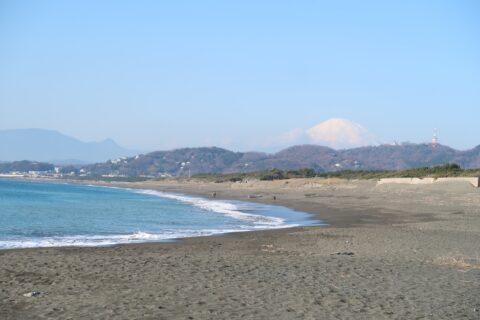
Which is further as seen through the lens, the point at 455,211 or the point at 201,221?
the point at 455,211

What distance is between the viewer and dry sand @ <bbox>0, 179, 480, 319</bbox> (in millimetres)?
8961

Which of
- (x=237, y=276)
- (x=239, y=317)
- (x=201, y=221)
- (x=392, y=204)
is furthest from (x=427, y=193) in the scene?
(x=239, y=317)

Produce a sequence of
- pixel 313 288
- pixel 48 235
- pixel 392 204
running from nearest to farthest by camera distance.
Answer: pixel 313 288 < pixel 48 235 < pixel 392 204

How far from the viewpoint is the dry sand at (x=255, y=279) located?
8.96 metres

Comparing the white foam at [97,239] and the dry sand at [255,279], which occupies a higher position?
the dry sand at [255,279]

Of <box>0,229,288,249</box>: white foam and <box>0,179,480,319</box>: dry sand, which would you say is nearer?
<box>0,179,480,319</box>: dry sand

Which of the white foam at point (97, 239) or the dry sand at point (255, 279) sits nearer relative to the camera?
the dry sand at point (255, 279)

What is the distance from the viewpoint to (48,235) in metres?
22.7

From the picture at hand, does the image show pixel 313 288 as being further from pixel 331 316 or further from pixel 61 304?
pixel 61 304

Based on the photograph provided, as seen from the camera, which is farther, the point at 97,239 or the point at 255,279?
the point at 97,239

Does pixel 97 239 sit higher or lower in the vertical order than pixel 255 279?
lower

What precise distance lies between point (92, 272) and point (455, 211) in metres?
26.4

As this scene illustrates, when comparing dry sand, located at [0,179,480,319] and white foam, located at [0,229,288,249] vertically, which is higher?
dry sand, located at [0,179,480,319]

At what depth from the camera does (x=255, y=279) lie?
37.8 ft
